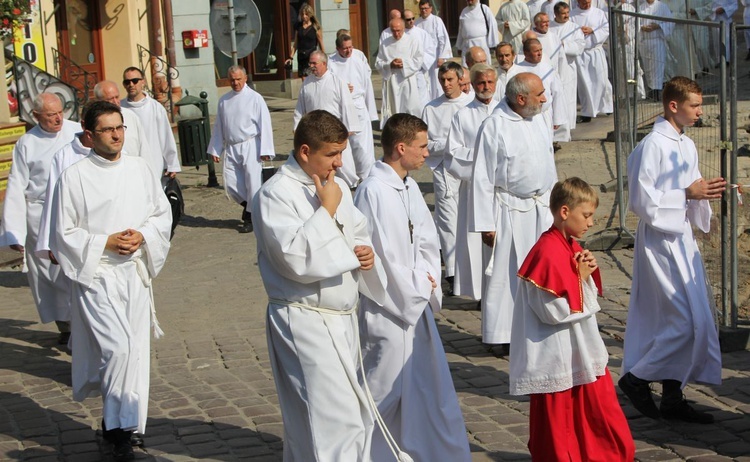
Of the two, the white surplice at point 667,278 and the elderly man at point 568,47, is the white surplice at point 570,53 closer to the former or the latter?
the elderly man at point 568,47

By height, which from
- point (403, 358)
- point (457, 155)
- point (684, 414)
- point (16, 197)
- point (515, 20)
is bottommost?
point (684, 414)

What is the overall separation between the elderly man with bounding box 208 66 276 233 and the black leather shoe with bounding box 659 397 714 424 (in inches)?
296

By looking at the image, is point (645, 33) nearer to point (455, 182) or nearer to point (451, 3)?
point (455, 182)

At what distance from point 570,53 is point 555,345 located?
41.8 feet

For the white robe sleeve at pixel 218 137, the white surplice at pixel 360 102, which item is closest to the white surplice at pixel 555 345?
the white robe sleeve at pixel 218 137

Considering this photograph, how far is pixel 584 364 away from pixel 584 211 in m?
0.76

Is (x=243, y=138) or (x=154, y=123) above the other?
(x=154, y=123)

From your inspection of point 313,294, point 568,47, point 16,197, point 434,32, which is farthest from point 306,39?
point 313,294

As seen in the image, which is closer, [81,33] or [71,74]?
[71,74]

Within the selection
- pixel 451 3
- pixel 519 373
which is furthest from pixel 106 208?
pixel 451 3

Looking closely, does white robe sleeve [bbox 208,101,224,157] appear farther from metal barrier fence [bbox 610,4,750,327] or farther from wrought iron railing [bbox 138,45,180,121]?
wrought iron railing [bbox 138,45,180,121]

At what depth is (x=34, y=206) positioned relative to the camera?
387 inches

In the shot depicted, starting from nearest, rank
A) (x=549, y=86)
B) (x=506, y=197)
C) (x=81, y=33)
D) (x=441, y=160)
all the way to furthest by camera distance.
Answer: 1. (x=506, y=197)
2. (x=441, y=160)
3. (x=549, y=86)
4. (x=81, y=33)

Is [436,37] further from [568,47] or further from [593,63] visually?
[593,63]
